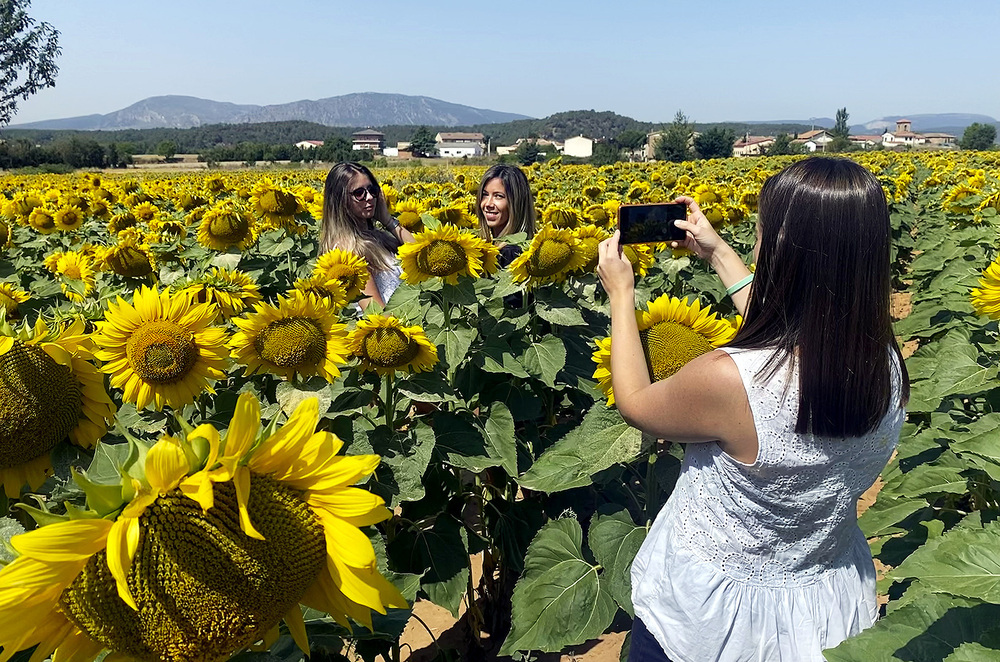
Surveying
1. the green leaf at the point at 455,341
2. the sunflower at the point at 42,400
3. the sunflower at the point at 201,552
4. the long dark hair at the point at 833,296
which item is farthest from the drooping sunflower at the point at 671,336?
the sunflower at the point at 42,400

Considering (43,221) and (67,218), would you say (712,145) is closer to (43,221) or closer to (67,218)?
(67,218)

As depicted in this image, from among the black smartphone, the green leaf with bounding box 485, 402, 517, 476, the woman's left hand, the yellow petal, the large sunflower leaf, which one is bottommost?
the green leaf with bounding box 485, 402, 517, 476

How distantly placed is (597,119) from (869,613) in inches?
6464

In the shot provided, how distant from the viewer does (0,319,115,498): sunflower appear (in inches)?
55.3

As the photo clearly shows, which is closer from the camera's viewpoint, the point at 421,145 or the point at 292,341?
the point at 292,341

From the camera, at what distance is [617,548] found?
2232mm

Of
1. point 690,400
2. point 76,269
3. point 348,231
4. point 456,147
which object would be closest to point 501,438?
point 690,400

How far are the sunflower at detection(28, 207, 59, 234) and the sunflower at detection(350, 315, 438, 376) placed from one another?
5.15 m

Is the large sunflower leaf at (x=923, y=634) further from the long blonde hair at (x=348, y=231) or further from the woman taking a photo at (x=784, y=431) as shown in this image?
the long blonde hair at (x=348, y=231)

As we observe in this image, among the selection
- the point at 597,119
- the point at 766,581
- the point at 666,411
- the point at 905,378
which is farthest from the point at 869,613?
the point at 597,119

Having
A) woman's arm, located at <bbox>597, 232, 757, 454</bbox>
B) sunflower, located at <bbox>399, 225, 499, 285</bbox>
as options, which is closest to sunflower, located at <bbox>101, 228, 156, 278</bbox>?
sunflower, located at <bbox>399, 225, 499, 285</bbox>

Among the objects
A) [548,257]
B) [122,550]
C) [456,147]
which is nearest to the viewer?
[122,550]

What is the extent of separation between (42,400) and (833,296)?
1627 mm

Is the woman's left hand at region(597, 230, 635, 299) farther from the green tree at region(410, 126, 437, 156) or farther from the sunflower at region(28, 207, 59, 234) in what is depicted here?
the green tree at region(410, 126, 437, 156)
